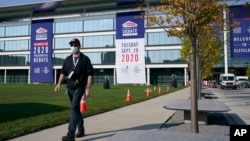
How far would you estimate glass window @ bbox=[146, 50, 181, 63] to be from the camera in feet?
210

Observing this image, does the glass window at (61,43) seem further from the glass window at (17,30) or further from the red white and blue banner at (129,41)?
the red white and blue banner at (129,41)

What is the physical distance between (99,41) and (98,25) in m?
3.51

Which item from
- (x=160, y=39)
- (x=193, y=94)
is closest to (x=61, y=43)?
(x=160, y=39)

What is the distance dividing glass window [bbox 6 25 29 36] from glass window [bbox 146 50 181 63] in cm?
3002

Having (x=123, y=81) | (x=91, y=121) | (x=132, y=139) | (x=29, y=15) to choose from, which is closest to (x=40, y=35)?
(x=123, y=81)

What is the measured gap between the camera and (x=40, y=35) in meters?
34.9

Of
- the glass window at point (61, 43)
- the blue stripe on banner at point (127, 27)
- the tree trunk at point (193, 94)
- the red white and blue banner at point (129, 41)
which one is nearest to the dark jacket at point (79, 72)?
the tree trunk at point (193, 94)

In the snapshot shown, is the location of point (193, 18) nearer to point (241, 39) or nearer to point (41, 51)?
point (241, 39)

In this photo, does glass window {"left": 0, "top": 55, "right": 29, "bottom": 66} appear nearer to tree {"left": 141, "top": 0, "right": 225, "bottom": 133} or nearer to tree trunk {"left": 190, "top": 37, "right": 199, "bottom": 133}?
tree {"left": 141, "top": 0, "right": 225, "bottom": 133}

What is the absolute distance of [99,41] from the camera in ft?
224

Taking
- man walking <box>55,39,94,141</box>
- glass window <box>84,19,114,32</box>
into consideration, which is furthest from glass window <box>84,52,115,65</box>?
man walking <box>55,39,94,141</box>

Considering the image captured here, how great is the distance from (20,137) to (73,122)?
131cm

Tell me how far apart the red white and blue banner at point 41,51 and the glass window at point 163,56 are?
31.2 m

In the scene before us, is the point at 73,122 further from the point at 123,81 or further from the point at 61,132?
the point at 123,81
